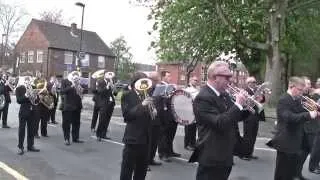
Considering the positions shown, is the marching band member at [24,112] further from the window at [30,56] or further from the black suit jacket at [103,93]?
the window at [30,56]

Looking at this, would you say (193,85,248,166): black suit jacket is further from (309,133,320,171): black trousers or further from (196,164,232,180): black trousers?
(309,133,320,171): black trousers

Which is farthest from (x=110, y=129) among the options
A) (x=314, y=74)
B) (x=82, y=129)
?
(x=314, y=74)

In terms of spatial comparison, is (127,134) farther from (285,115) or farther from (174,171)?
(174,171)

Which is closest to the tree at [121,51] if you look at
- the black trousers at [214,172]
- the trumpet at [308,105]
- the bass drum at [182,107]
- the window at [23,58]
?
the window at [23,58]

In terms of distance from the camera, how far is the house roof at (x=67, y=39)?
66375 millimetres

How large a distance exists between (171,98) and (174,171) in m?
1.67

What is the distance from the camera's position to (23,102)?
1152cm

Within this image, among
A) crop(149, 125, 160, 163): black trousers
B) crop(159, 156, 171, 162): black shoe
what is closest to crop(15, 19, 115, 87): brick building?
crop(159, 156, 171, 162): black shoe

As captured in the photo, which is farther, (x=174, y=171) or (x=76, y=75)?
(x=76, y=75)

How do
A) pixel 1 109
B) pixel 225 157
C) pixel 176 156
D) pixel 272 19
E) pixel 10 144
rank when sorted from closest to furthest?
pixel 225 157
pixel 176 156
pixel 10 144
pixel 1 109
pixel 272 19

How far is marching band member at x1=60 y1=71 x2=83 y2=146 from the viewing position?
43.9 ft

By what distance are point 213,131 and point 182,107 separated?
5.46 metres

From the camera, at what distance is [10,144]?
13.1 m

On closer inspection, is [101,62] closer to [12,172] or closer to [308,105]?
[12,172]
